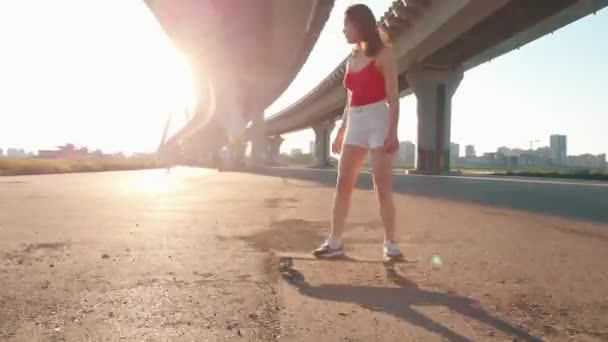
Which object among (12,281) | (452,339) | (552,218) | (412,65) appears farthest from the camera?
(412,65)

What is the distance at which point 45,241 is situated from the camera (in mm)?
4930

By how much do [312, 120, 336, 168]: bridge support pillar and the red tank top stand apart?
215 ft

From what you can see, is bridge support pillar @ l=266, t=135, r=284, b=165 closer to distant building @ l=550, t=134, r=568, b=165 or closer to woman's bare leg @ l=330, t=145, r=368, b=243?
woman's bare leg @ l=330, t=145, r=368, b=243

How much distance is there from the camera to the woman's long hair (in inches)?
156

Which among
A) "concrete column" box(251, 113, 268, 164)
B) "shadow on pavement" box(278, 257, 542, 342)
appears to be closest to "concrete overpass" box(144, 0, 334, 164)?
"concrete column" box(251, 113, 268, 164)

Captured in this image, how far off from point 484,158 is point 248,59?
491 ft

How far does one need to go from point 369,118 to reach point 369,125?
0.06m

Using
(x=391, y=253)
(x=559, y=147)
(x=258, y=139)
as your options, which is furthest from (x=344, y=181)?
(x=559, y=147)

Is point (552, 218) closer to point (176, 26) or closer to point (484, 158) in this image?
point (176, 26)

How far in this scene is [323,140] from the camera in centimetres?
7062

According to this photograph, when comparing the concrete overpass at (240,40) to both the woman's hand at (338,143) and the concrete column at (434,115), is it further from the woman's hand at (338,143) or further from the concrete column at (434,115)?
the woman's hand at (338,143)

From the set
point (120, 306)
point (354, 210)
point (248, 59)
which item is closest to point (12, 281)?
point (120, 306)

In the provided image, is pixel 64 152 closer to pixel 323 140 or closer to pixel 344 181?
pixel 323 140

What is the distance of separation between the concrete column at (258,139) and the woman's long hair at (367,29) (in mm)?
59437
